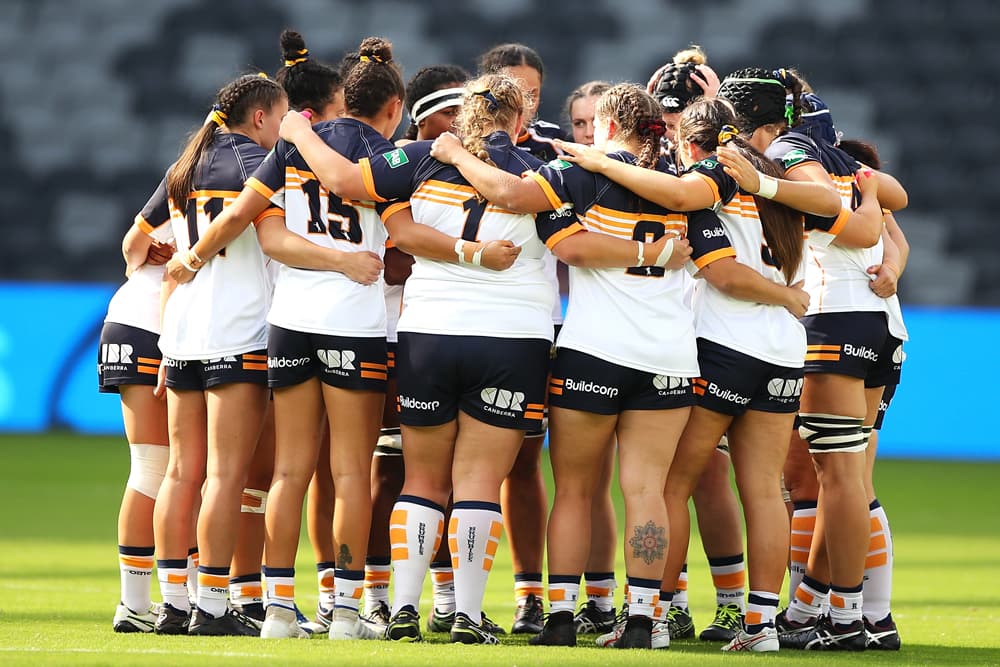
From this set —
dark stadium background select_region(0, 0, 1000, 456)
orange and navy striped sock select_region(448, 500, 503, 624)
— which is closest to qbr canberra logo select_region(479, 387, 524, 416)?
orange and navy striped sock select_region(448, 500, 503, 624)

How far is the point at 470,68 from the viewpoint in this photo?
48.6 ft

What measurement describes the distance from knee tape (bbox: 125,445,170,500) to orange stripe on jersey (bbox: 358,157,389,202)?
1.28 meters

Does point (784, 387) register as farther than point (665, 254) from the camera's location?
Yes

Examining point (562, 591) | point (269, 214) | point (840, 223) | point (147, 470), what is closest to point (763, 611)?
point (562, 591)

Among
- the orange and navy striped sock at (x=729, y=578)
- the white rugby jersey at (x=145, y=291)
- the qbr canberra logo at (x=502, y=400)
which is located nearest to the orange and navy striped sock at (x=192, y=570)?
the white rugby jersey at (x=145, y=291)

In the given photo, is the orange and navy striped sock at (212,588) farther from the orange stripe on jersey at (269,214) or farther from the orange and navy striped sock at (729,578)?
the orange and navy striped sock at (729,578)

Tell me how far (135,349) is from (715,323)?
2.03 m

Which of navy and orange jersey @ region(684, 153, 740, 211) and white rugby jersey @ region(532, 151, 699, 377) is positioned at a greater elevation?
navy and orange jersey @ region(684, 153, 740, 211)

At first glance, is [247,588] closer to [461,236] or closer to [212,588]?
[212,588]

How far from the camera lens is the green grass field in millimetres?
4141

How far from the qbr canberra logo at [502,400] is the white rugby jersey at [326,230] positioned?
17.6 inches

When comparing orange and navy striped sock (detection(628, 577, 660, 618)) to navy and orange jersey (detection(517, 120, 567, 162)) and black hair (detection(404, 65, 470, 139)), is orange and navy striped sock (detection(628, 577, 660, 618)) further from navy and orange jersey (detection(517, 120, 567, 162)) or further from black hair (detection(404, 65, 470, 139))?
black hair (detection(404, 65, 470, 139))

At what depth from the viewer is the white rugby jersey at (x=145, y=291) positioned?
5051 millimetres

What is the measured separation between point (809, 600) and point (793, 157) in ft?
5.17
